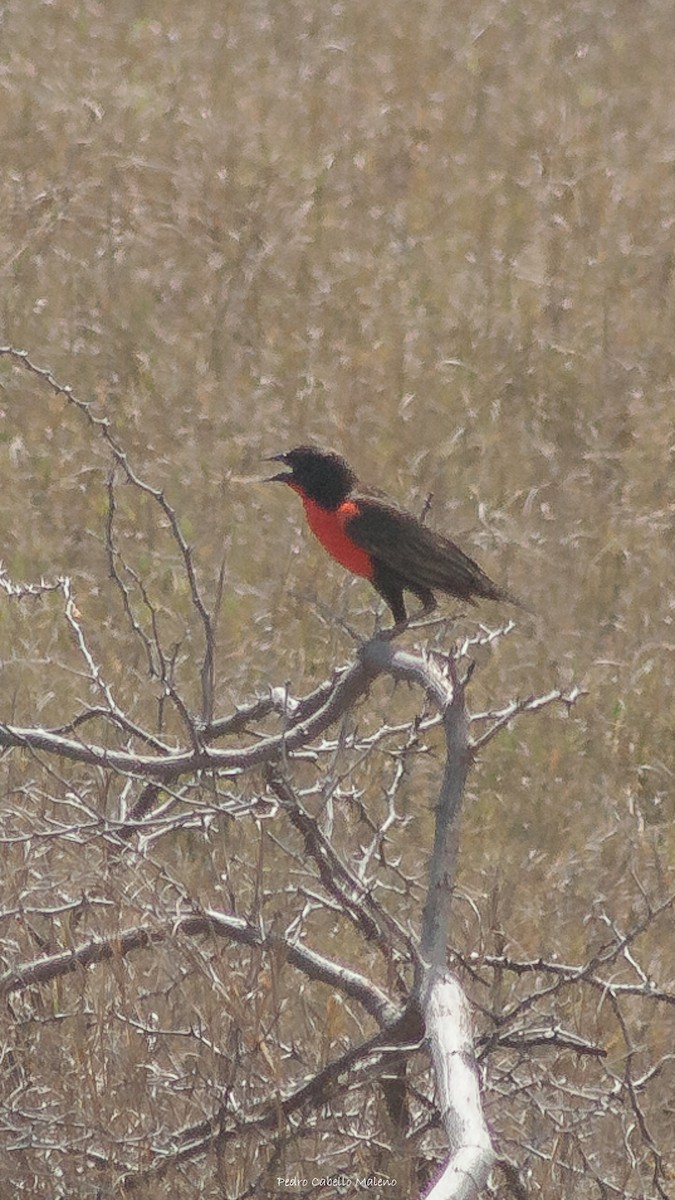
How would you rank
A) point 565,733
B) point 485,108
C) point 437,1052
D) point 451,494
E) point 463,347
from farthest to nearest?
1. point 485,108
2. point 463,347
3. point 451,494
4. point 565,733
5. point 437,1052

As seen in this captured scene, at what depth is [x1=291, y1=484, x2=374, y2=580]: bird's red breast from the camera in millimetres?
4621

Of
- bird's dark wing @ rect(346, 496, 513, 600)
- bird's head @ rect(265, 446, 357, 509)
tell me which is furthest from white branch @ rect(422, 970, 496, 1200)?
bird's head @ rect(265, 446, 357, 509)

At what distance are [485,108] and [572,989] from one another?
7.24 m

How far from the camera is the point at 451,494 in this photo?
23.9 feet

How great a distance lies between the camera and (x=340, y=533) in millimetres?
4676

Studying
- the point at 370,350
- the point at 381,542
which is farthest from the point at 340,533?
the point at 370,350

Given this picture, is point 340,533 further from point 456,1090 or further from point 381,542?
point 456,1090

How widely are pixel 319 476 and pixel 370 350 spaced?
350 centimetres

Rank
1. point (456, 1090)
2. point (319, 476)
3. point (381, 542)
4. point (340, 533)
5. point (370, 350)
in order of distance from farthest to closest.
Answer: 1. point (370, 350)
2. point (319, 476)
3. point (340, 533)
4. point (381, 542)
5. point (456, 1090)

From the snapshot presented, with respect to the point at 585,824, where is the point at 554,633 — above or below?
above

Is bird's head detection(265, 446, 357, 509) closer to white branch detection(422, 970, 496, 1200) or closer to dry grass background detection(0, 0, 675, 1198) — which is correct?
dry grass background detection(0, 0, 675, 1198)

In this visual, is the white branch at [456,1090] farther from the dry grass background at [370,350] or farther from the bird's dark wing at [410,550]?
the bird's dark wing at [410,550]

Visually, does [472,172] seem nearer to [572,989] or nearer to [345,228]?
[345,228]

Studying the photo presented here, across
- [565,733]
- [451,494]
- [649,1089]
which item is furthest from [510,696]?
[649,1089]
